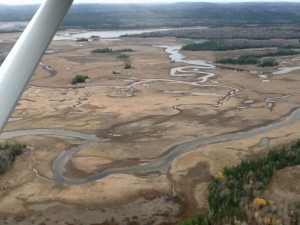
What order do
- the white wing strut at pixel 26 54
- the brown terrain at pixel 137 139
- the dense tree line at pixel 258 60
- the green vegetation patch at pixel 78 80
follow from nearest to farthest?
the white wing strut at pixel 26 54 < the brown terrain at pixel 137 139 < the green vegetation patch at pixel 78 80 < the dense tree line at pixel 258 60

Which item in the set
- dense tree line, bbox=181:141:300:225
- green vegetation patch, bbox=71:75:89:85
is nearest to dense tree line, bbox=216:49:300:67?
green vegetation patch, bbox=71:75:89:85

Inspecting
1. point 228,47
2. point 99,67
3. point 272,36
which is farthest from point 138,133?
point 272,36

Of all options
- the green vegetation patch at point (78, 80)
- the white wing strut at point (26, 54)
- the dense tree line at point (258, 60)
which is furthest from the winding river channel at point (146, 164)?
the dense tree line at point (258, 60)

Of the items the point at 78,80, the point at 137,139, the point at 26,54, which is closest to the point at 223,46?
→ the point at 78,80

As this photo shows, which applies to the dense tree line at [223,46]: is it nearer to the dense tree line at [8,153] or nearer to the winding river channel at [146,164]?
the winding river channel at [146,164]

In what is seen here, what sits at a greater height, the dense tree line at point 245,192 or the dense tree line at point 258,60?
the dense tree line at point 245,192
